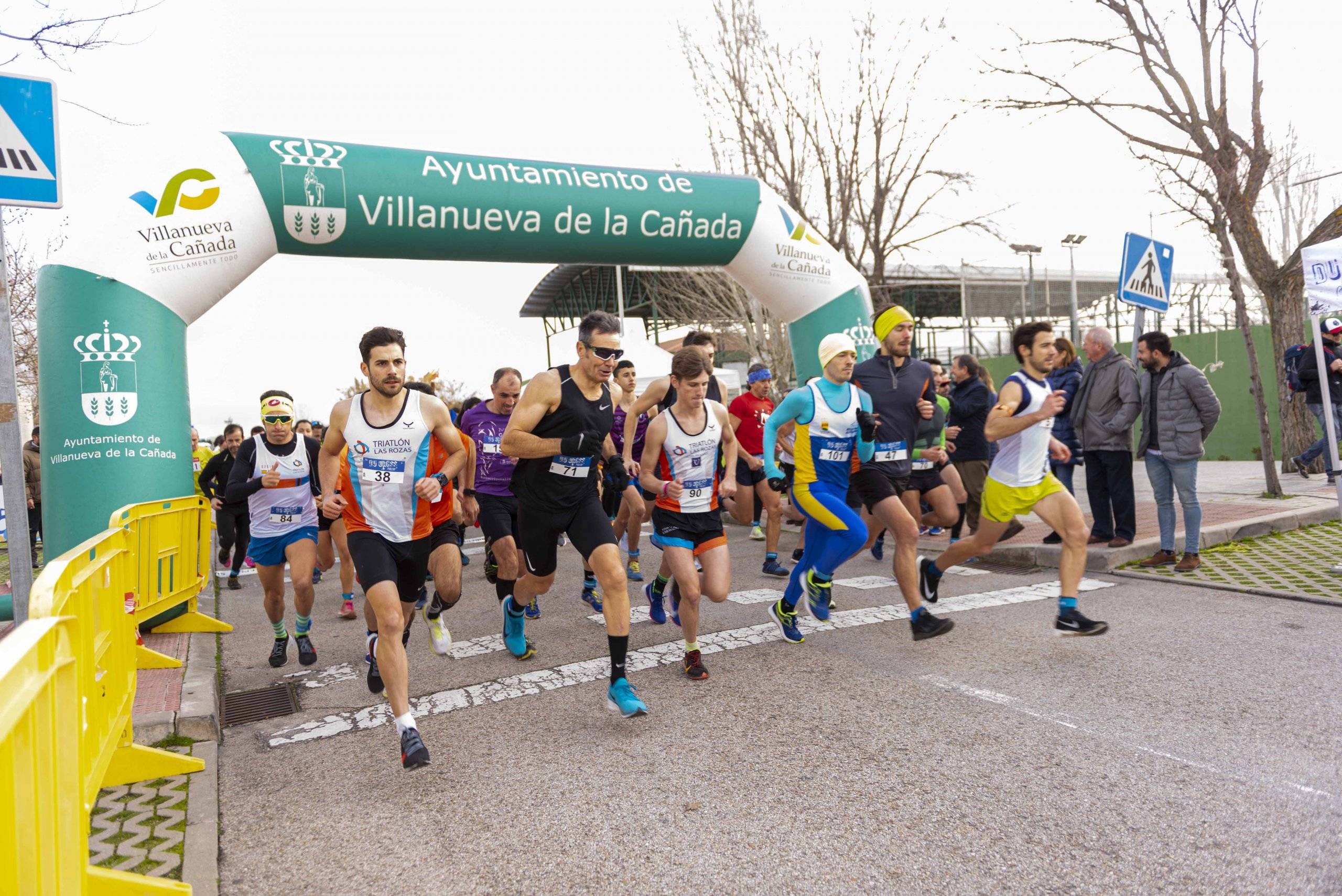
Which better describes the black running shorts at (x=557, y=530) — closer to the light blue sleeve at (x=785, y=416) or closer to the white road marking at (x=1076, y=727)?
the light blue sleeve at (x=785, y=416)

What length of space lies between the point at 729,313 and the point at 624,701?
71.1ft

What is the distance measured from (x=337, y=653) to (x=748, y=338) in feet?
65.4

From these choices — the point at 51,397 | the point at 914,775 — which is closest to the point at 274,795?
the point at 914,775

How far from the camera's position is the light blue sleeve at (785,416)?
5859 millimetres

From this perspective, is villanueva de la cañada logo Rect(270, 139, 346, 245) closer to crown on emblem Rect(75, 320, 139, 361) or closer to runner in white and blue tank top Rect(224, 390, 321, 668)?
crown on emblem Rect(75, 320, 139, 361)

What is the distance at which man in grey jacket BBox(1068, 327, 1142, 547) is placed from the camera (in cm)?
830

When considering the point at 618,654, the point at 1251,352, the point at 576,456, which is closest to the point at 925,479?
the point at 576,456

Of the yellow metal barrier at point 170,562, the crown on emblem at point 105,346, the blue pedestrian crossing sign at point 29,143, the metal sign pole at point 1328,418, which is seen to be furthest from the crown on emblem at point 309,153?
the metal sign pole at point 1328,418

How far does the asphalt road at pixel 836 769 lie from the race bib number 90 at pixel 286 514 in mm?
1033

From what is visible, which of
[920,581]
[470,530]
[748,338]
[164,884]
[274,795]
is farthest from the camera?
[748,338]

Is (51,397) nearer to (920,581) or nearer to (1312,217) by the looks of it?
(920,581)

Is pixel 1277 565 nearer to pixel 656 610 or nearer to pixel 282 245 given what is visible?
pixel 656 610

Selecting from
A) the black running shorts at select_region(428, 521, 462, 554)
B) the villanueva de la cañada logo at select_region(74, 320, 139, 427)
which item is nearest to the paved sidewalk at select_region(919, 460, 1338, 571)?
the black running shorts at select_region(428, 521, 462, 554)

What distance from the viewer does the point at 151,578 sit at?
21.1 feet
